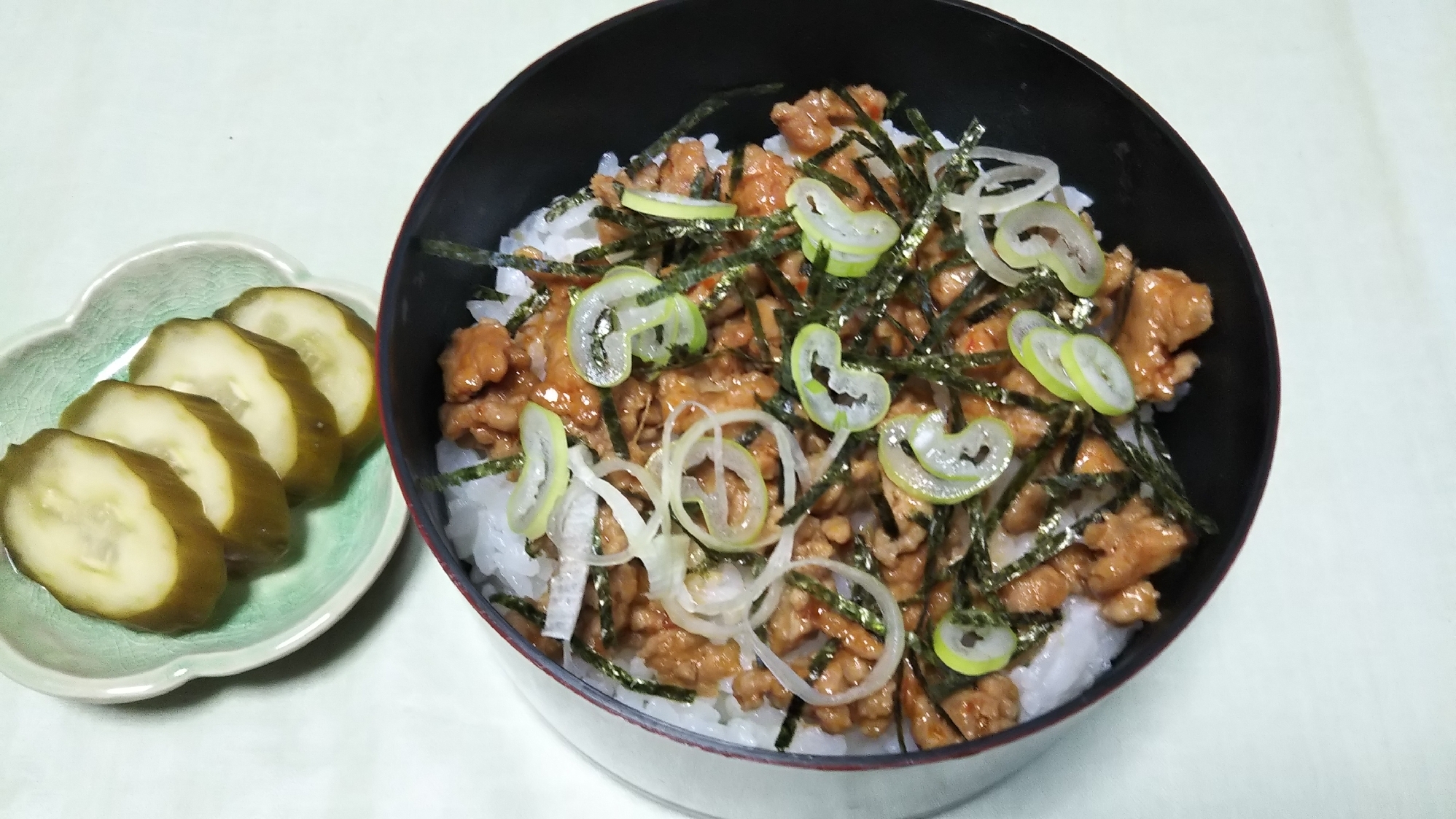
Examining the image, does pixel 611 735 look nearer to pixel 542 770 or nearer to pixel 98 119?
pixel 542 770

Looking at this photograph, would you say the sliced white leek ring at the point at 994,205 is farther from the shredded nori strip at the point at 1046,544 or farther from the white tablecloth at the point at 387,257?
the white tablecloth at the point at 387,257

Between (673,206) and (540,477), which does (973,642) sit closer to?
(540,477)

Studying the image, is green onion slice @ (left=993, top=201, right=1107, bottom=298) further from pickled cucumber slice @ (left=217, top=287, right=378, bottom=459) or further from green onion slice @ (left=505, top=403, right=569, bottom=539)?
pickled cucumber slice @ (left=217, top=287, right=378, bottom=459)

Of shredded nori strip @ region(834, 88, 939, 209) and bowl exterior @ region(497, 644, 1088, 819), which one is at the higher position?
shredded nori strip @ region(834, 88, 939, 209)

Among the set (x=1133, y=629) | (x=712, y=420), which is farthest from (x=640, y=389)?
(x=1133, y=629)

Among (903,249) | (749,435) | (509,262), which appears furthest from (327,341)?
(903,249)

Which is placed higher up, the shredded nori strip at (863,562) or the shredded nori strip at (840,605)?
the shredded nori strip at (863,562)

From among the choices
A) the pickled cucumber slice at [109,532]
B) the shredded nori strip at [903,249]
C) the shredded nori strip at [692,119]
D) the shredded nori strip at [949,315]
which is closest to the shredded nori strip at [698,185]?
the shredded nori strip at [692,119]

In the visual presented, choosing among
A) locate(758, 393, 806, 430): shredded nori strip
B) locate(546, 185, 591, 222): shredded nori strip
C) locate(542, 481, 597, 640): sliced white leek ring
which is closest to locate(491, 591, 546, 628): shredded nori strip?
locate(542, 481, 597, 640): sliced white leek ring
